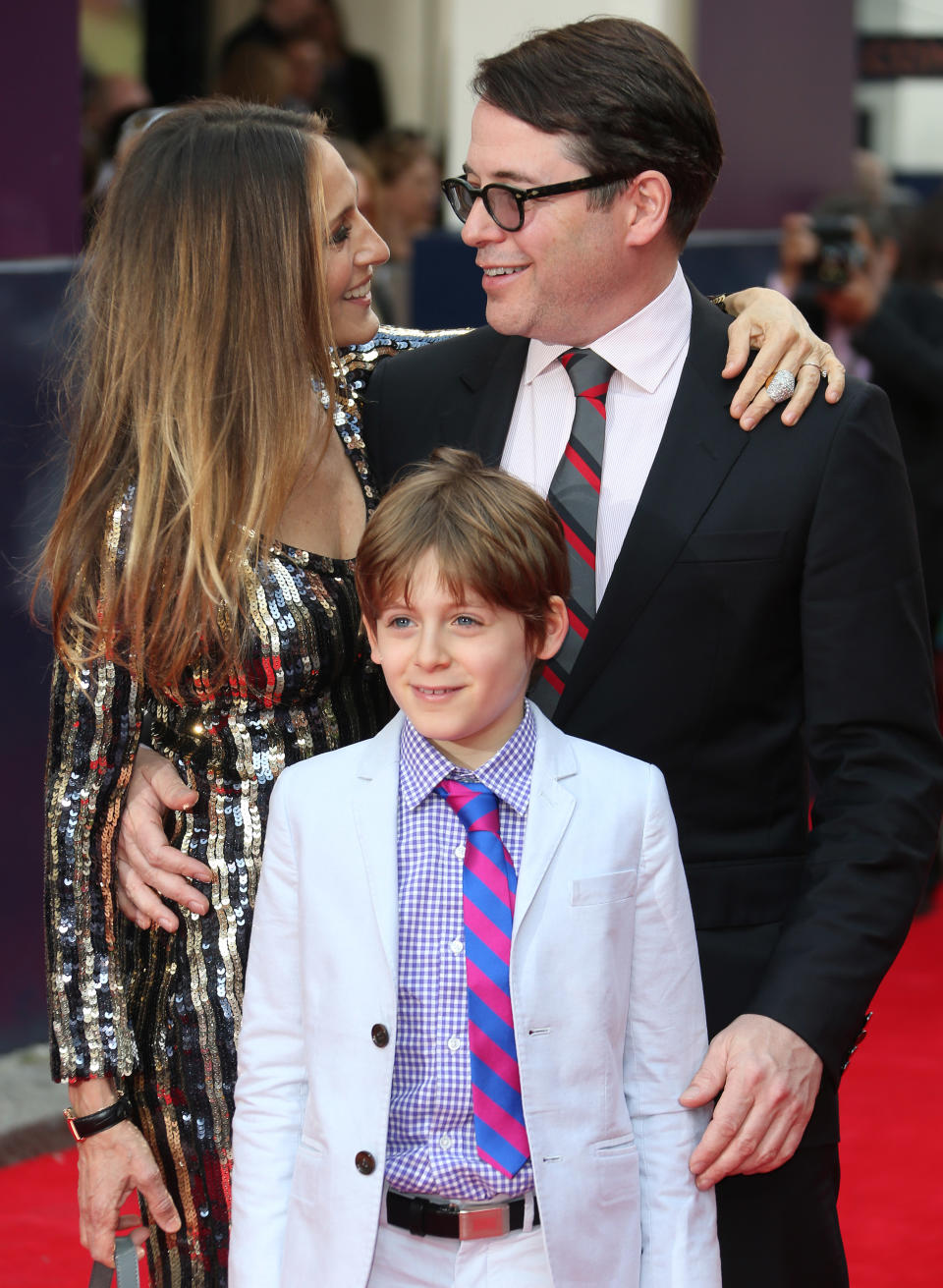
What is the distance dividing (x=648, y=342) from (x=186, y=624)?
2.31 feet

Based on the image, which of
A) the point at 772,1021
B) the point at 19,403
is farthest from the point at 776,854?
the point at 19,403

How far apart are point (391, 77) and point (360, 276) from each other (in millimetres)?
8160

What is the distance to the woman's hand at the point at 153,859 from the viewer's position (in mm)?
2164

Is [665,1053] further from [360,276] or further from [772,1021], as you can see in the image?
[360,276]

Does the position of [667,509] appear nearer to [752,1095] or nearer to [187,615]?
[187,615]

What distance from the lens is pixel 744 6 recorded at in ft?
26.4

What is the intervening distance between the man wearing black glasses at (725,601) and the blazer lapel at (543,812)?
202 mm

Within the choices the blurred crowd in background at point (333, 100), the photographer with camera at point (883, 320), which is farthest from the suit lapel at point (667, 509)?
the blurred crowd in background at point (333, 100)

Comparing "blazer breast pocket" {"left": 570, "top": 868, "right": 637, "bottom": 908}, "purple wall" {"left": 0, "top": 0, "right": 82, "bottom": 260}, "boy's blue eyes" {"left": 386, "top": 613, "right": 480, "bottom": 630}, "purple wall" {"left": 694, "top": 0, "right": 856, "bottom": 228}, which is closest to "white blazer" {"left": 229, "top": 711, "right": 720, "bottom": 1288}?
"blazer breast pocket" {"left": 570, "top": 868, "right": 637, "bottom": 908}

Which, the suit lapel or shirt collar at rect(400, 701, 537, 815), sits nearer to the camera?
Result: shirt collar at rect(400, 701, 537, 815)

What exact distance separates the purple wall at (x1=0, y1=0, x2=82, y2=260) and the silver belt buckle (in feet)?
9.82

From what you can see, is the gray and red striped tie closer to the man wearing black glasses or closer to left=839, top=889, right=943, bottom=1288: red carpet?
the man wearing black glasses

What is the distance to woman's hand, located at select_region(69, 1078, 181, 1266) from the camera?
2105 mm

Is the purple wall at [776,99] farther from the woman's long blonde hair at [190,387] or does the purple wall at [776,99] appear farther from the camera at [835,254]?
A: the woman's long blonde hair at [190,387]
